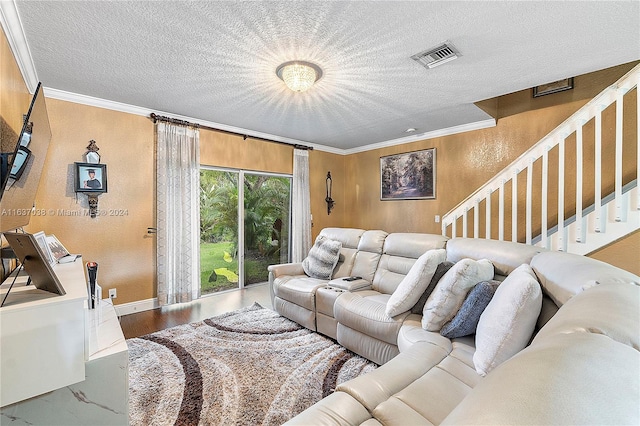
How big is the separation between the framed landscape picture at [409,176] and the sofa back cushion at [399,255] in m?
2.18

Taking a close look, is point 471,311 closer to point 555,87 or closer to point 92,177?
point 555,87

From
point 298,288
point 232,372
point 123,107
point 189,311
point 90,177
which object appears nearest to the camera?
point 232,372

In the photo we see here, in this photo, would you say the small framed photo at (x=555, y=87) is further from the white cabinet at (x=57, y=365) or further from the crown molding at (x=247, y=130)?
the white cabinet at (x=57, y=365)

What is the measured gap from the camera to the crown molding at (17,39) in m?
1.69

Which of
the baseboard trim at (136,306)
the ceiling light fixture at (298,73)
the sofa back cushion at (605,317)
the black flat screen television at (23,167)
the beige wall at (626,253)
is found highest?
the ceiling light fixture at (298,73)

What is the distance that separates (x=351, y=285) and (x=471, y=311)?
1.26m

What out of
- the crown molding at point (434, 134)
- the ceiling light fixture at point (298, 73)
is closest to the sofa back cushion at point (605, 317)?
the ceiling light fixture at point (298, 73)

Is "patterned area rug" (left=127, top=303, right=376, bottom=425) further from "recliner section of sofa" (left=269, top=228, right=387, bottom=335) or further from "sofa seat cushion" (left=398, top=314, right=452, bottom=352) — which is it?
"sofa seat cushion" (left=398, top=314, right=452, bottom=352)

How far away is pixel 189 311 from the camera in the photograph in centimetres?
339

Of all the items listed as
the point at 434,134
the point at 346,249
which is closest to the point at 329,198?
the point at 434,134

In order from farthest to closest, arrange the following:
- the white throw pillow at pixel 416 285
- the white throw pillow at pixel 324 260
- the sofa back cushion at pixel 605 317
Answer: the white throw pillow at pixel 324 260
the white throw pillow at pixel 416 285
the sofa back cushion at pixel 605 317

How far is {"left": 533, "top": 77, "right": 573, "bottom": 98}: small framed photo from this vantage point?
3.29m

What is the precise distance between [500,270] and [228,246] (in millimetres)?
3646

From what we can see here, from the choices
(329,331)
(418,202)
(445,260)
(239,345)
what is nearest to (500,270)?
(445,260)
